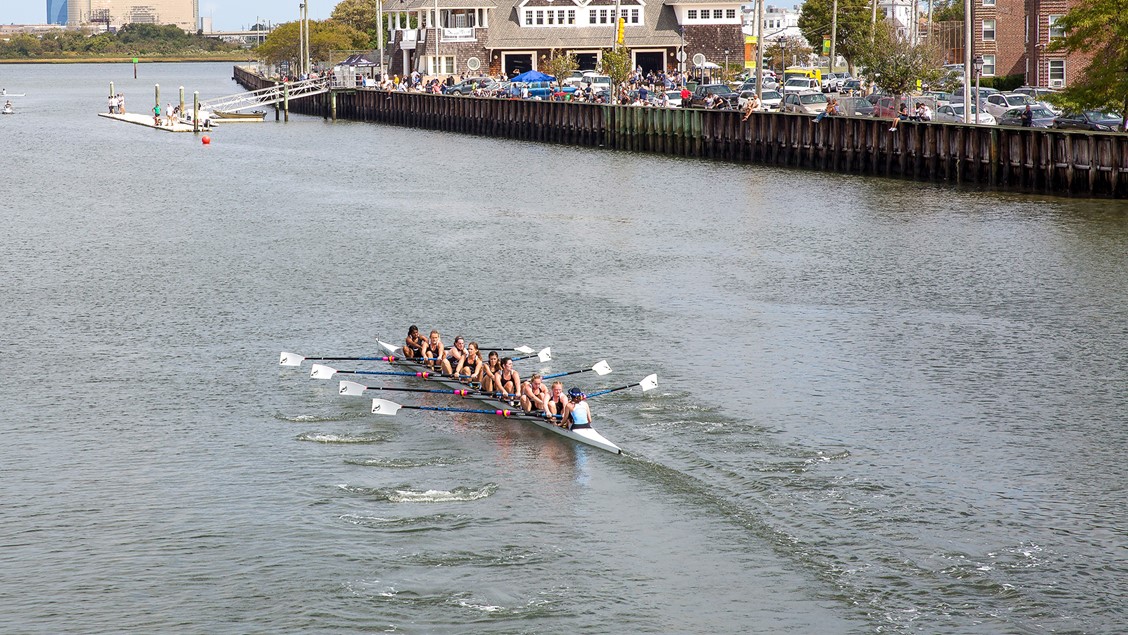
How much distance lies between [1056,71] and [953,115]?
→ 99.9ft

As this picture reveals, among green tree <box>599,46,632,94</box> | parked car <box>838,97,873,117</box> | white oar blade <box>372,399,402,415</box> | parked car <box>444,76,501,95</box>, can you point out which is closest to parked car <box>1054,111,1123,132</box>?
parked car <box>838,97,873,117</box>

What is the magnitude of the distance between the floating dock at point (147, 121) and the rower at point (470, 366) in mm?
88084

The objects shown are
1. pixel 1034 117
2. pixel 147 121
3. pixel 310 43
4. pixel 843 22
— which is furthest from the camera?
pixel 310 43

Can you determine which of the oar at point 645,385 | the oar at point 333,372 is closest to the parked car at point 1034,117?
the oar at point 645,385

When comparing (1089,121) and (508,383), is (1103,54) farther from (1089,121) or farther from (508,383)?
(508,383)

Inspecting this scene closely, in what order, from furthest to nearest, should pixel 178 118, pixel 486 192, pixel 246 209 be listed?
pixel 178 118
pixel 486 192
pixel 246 209

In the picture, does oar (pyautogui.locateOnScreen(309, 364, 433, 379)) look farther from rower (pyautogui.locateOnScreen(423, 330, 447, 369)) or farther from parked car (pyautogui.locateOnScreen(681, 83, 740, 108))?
parked car (pyautogui.locateOnScreen(681, 83, 740, 108))

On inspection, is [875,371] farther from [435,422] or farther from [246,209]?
[246,209]

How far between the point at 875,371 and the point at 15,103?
152 meters

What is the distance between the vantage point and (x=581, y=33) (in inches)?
5285

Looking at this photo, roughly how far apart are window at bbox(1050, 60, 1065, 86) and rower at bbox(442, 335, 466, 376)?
7329cm

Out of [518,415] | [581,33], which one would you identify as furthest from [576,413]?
[581,33]

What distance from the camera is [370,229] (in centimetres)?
5853

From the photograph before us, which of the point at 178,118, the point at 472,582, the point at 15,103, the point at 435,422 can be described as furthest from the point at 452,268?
the point at 15,103
